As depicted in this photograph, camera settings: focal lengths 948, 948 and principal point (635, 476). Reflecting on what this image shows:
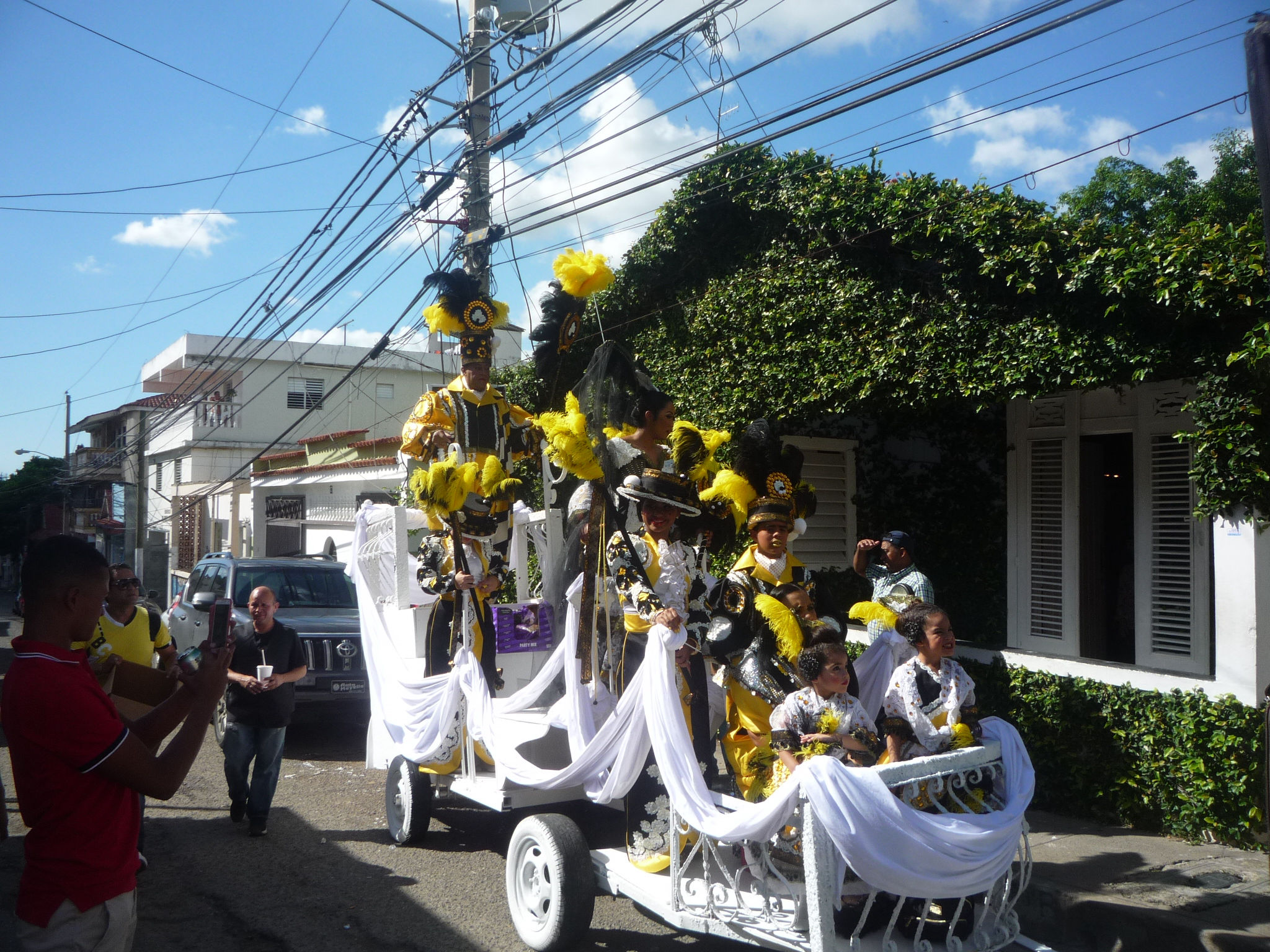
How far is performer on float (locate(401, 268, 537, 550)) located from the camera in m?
6.27

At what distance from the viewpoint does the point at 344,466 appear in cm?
1962

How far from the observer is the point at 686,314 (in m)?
9.91

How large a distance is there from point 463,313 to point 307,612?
5655mm

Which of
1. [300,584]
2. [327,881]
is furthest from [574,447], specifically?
[300,584]

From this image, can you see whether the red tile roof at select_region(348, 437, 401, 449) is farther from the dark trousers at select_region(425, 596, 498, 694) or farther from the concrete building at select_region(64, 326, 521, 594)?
the dark trousers at select_region(425, 596, 498, 694)

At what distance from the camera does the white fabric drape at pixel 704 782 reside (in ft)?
10.9

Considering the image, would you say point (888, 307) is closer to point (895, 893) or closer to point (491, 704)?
point (491, 704)

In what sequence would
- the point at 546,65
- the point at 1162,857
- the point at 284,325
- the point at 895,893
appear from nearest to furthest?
the point at 895,893, the point at 1162,857, the point at 546,65, the point at 284,325

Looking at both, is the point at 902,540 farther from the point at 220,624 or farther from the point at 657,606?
the point at 220,624

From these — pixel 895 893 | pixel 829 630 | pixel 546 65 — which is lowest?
pixel 895 893

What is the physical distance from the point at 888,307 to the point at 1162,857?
13.9 feet

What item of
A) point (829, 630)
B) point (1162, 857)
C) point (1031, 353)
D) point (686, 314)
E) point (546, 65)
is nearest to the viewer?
point (829, 630)

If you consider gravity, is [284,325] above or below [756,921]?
above

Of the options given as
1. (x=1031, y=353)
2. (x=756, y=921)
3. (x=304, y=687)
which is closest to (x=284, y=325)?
(x=304, y=687)
